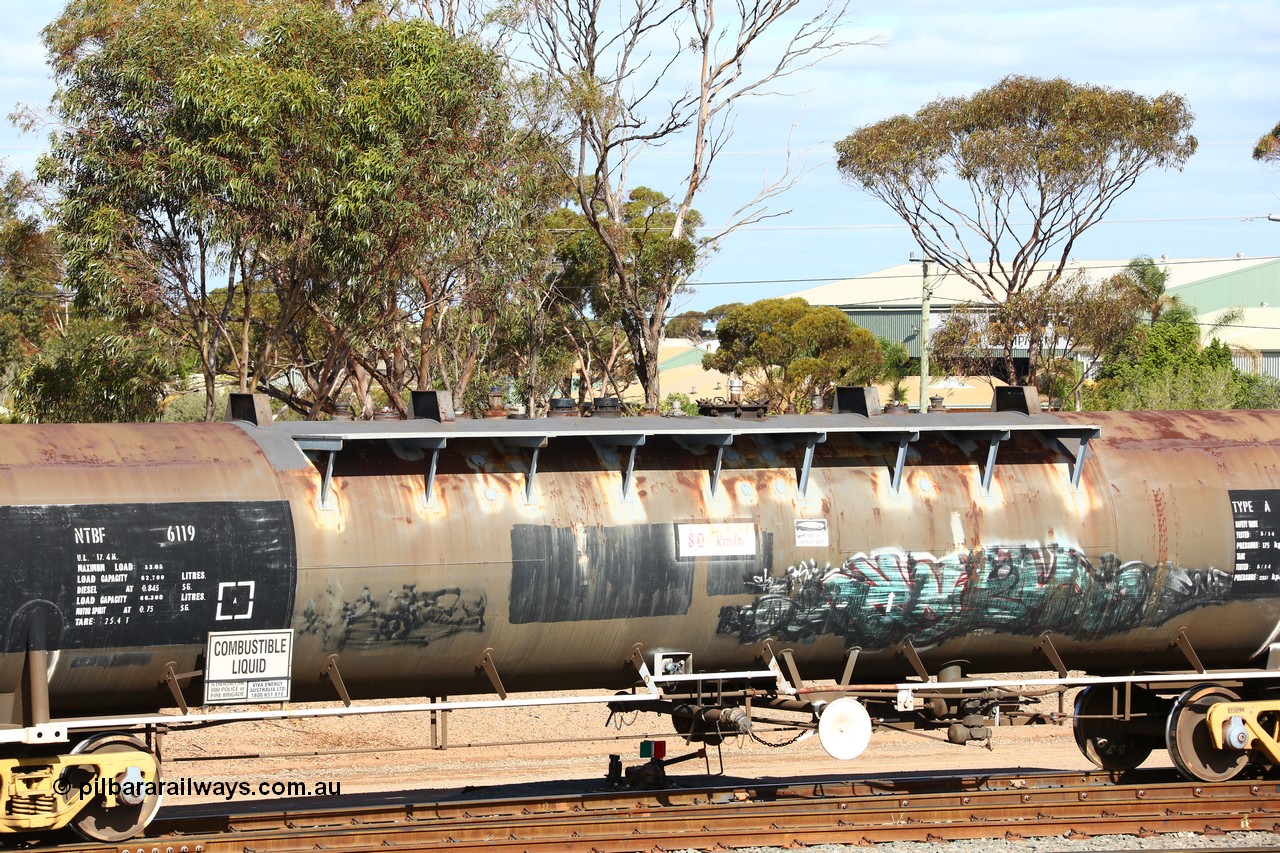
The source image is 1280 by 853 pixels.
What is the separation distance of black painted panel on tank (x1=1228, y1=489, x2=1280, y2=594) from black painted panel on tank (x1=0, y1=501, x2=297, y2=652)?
8921mm

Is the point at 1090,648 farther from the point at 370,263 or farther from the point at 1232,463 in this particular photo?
the point at 370,263

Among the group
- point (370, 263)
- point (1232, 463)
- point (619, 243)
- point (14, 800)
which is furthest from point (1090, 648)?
point (619, 243)

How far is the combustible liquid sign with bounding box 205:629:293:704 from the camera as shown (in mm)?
10680

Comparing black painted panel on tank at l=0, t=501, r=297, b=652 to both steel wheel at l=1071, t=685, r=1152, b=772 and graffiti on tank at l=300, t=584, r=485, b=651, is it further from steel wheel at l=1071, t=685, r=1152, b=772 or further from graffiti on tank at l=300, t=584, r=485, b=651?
steel wheel at l=1071, t=685, r=1152, b=772

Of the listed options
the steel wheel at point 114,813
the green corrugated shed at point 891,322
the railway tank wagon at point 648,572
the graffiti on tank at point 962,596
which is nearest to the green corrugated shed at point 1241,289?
the green corrugated shed at point 891,322

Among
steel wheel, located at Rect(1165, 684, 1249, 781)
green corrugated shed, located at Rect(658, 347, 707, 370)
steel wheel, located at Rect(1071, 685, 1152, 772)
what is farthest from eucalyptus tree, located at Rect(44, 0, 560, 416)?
green corrugated shed, located at Rect(658, 347, 707, 370)

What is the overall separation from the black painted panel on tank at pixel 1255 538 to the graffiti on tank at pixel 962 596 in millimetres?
260

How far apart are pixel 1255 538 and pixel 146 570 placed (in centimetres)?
1021

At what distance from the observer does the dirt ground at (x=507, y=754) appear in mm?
17062

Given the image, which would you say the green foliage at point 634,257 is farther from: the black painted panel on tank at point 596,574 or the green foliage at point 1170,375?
the black painted panel on tank at point 596,574

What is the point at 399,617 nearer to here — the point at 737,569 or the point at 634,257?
the point at 737,569

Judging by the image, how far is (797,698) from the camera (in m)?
12.3

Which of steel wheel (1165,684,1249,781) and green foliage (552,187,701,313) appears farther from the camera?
green foliage (552,187,701,313)

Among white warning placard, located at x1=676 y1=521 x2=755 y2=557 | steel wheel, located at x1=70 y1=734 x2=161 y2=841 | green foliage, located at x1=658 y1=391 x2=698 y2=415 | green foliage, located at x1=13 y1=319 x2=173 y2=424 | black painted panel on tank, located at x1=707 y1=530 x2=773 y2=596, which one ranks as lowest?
steel wheel, located at x1=70 y1=734 x2=161 y2=841
